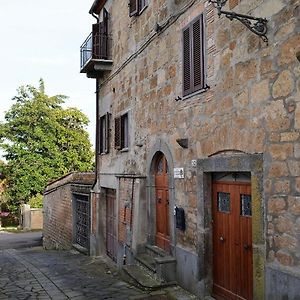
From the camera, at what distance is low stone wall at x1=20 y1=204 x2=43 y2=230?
101ft

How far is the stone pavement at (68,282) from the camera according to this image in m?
7.59

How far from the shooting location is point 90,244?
1368cm

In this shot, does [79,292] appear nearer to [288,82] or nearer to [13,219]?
[288,82]

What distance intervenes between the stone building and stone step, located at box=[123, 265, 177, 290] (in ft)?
0.31

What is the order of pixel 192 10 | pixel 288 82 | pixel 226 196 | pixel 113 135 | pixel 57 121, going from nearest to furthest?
pixel 288 82 < pixel 226 196 < pixel 192 10 < pixel 113 135 < pixel 57 121

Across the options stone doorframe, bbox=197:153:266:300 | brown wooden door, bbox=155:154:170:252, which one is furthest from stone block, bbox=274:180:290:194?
brown wooden door, bbox=155:154:170:252

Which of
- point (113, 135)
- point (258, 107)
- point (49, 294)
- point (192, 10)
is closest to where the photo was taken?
Answer: point (258, 107)

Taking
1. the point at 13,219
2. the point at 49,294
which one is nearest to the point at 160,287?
the point at 49,294

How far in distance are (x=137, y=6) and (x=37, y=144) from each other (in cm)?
2276

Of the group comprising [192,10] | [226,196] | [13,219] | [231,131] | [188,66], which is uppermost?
[192,10]

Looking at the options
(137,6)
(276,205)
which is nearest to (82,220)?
(137,6)

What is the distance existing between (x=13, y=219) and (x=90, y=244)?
24.0 metres

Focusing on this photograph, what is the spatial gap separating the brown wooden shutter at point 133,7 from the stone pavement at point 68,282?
6.30m

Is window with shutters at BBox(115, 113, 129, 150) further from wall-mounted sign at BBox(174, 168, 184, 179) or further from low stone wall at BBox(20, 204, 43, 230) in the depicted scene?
low stone wall at BBox(20, 204, 43, 230)
